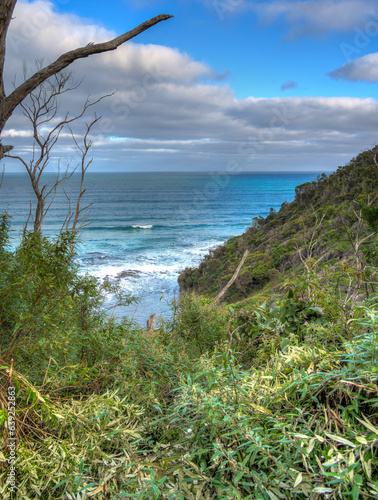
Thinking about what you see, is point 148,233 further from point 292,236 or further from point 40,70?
point 40,70

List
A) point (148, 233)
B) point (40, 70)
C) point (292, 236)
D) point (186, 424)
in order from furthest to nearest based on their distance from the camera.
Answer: point (148, 233)
point (292, 236)
point (40, 70)
point (186, 424)

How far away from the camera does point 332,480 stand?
116cm

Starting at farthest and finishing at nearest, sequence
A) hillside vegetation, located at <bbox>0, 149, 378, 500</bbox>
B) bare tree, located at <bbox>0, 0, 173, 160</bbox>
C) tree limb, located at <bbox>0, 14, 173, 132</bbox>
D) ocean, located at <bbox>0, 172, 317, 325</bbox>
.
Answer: ocean, located at <bbox>0, 172, 317, 325</bbox> < tree limb, located at <bbox>0, 14, 173, 132</bbox> < bare tree, located at <bbox>0, 0, 173, 160</bbox> < hillside vegetation, located at <bbox>0, 149, 378, 500</bbox>

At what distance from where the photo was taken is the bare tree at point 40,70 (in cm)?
229

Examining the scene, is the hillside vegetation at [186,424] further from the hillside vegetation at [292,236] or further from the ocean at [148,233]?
the hillside vegetation at [292,236]

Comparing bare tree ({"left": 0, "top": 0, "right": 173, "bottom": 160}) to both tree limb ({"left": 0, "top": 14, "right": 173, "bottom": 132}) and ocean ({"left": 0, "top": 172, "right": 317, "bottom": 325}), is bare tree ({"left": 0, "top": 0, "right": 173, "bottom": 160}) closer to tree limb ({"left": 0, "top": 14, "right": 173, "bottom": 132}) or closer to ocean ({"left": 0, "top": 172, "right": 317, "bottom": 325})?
tree limb ({"left": 0, "top": 14, "right": 173, "bottom": 132})

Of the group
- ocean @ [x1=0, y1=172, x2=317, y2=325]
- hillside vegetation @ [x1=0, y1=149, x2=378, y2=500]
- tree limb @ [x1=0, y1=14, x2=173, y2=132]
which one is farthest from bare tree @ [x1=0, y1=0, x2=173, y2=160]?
ocean @ [x1=0, y1=172, x2=317, y2=325]

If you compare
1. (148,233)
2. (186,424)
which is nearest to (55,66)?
(186,424)

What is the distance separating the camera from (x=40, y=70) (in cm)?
249

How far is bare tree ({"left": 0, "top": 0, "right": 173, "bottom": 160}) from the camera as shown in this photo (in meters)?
2.29

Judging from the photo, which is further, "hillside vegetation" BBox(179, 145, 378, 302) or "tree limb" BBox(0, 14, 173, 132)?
"hillside vegetation" BBox(179, 145, 378, 302)

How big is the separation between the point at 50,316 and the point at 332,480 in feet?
6.38

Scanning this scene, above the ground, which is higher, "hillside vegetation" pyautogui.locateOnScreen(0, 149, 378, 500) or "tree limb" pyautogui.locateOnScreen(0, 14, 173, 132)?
"tree limb" pyautogui.locateOnScreen(0, 14, 173, 132)

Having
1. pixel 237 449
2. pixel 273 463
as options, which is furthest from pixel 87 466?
pixel 273 463
